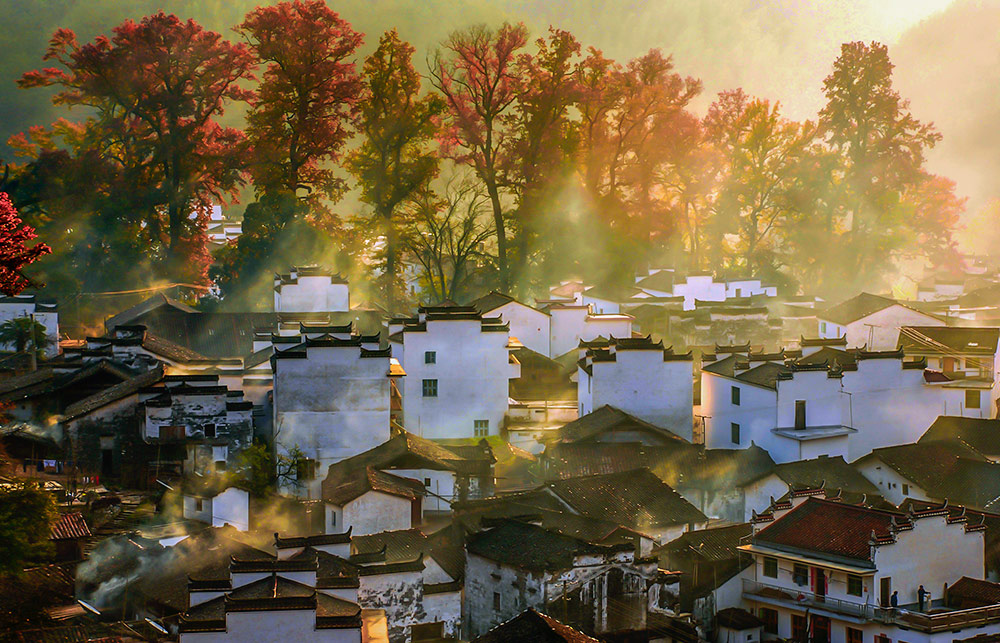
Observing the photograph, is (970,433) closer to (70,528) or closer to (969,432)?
(969,432)

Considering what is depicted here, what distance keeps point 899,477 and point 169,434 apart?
16.5 m

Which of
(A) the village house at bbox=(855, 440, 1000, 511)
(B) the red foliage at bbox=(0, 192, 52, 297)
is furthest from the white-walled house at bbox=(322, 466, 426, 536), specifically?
(A) the village house at bbox=(855, 440, 1000, 511)

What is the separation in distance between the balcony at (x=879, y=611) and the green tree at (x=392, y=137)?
2112 centimetres

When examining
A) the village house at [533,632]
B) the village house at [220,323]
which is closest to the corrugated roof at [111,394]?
the village house at [220,323]

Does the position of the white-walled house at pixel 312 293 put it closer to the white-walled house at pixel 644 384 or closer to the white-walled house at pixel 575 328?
the white-walled house at pixel 575 328

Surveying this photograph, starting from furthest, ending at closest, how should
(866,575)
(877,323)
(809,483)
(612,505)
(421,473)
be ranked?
(877,323) < (809,483) < (421,473) < (612,505) < (866,575)

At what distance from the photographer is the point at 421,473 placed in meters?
25.3

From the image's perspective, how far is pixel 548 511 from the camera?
24.1 m

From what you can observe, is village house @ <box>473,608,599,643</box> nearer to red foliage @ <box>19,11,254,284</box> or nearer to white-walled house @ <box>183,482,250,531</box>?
white-walled house @ <box>183,482,250,531</box>

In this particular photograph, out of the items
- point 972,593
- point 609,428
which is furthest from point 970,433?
point 972,593

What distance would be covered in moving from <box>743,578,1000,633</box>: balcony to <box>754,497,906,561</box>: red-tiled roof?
0.83 metres

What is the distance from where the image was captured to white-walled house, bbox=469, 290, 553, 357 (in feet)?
121

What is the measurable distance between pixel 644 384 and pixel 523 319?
727cm

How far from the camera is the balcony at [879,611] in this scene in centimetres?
2046
